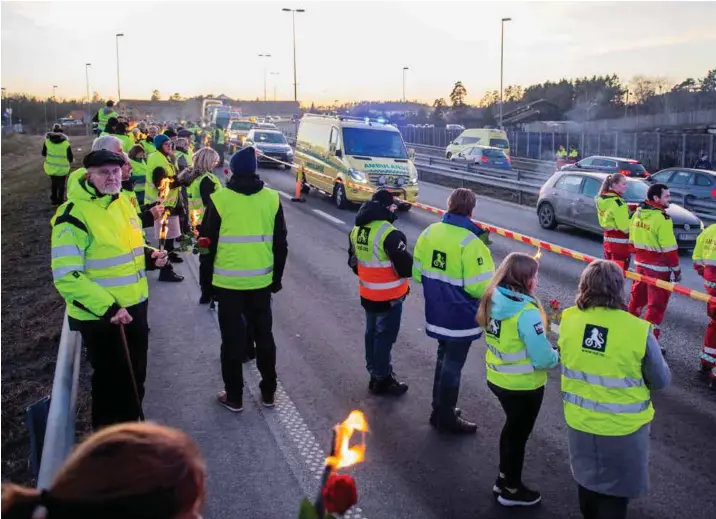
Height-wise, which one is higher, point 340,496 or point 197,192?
point 197,192

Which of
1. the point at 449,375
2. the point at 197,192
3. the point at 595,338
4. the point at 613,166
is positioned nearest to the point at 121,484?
the point at 595,338

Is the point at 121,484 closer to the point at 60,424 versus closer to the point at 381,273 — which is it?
the point at 60,424

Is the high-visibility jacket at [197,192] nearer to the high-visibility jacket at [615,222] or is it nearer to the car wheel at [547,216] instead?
the high-visibility jacket at [615,222]

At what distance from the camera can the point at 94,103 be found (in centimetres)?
11181

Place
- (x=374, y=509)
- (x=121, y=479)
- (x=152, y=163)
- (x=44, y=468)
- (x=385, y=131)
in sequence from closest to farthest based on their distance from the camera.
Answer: (x=121, y=479) < (x=44, y=468) < (x=374, y=509) < (x=152, y=163) < (x=385, y=131)

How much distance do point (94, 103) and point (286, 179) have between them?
97.5 meters

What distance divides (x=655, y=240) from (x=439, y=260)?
3571 millimetres

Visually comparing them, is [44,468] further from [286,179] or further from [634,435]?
[286,179]

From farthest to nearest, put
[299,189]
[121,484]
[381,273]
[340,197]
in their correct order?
[299,189]
[340,197]
[381,273]
[121,484]

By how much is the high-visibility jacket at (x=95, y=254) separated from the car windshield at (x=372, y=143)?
13.4 m

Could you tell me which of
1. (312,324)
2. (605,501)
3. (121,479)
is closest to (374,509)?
(605,501)

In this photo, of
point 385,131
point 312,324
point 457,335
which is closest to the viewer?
point 457,335

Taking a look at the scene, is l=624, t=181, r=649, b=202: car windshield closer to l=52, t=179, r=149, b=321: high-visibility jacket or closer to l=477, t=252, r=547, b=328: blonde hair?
l=477, t=252, r=547, b=328: blonde hair

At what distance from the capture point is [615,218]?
29.1 feet
